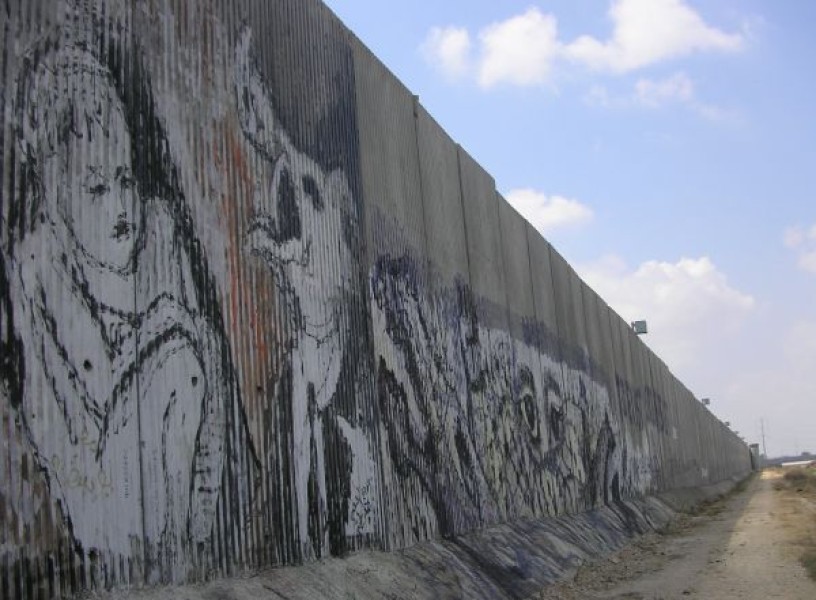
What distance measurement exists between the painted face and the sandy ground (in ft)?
28.0

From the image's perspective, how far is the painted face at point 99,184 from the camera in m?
5.79

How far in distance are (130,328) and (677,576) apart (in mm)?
11386

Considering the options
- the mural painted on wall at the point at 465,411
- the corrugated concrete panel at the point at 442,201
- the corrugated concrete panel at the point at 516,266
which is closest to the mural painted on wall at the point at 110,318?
the mural painted on wall at the point at 465,411

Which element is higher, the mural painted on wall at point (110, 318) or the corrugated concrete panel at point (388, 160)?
the corrugated concrete panel at point (388, 160)

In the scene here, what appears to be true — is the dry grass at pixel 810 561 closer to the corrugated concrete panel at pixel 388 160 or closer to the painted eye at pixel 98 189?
the corrugated concrete panel at pixel 388 160

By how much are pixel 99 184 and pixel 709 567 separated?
515 inches

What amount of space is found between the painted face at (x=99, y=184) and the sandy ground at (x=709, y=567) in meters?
8.54

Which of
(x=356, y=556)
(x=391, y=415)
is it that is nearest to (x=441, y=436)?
(x=391, y=415)

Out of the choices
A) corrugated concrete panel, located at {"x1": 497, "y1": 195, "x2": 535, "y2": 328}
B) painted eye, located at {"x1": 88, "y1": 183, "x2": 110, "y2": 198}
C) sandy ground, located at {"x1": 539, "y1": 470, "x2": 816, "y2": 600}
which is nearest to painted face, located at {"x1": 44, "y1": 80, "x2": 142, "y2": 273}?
painted eye, located at {"x1": 88, "y1": 183, "x2": 110, "y2": 198}

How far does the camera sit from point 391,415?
35.5 feet

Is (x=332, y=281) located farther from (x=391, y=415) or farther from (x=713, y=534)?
(x=713, y=534)

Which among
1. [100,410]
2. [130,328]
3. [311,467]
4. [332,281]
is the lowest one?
[311,467]

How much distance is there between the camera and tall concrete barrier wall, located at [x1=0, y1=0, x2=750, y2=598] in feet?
17.9

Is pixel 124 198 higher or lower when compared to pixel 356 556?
higher
